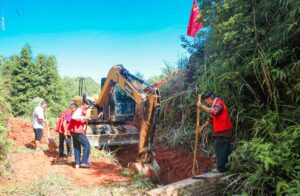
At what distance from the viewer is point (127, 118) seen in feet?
31.4

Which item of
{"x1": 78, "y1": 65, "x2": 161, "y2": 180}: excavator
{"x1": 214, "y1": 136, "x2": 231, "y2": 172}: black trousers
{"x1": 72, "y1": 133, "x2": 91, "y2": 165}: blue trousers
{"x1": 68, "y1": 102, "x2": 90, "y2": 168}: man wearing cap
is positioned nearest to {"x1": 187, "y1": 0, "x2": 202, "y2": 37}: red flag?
{"x1": 78, "y1": 65, "x2": 161, "y2": 180}: excavator

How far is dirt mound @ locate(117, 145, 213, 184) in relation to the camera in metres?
6.78

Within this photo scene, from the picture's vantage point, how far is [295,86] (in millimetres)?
4918

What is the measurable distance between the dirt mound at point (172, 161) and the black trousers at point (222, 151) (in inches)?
41.7

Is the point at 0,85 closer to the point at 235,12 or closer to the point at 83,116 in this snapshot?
the point at 83,116

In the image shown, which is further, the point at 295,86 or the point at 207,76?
the point at 207,76

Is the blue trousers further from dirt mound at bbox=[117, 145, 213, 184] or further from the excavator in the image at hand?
dirt mound at bbox=[117, 145, 213, 184]

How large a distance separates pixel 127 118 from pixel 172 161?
2.54 metres

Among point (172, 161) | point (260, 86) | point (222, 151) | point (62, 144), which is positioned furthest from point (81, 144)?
point (260, 86)

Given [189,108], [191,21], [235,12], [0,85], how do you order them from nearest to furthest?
[0,85]
[235,12]
[189,108]
[191,21]

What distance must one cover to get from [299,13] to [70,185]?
5.41 m

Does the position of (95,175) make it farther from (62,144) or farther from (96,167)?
(62,144)

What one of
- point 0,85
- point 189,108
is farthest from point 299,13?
point 0,85

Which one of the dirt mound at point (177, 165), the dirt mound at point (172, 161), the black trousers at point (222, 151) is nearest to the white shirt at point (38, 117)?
the dirt mound at point (172, 161)
